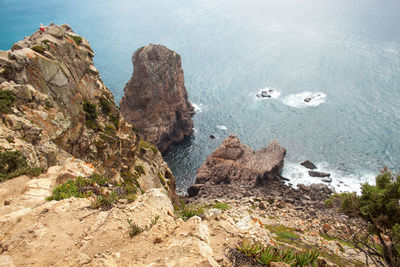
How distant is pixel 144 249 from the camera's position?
10711 mm

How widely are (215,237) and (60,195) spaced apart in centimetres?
888

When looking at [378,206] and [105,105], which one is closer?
[378,206]

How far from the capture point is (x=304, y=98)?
8888 cm

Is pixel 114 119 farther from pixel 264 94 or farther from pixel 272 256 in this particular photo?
pixel 264 94

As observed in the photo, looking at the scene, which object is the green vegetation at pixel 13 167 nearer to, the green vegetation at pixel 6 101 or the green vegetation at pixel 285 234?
the green vegetation at pixel 6 101

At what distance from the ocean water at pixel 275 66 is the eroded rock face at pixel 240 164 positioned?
507cm

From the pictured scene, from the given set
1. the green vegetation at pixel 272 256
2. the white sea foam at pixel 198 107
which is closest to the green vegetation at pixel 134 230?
the green vegetation at pixel 272 256

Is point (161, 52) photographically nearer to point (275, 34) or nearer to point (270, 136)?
point (270, 136)

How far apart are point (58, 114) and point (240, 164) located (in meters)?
43.7

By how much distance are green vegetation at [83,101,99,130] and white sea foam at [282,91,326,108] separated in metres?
72.4

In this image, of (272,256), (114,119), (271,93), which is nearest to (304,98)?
(271,93)

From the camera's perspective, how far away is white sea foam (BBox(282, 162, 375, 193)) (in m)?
57.3

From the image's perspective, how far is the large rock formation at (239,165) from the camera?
Answer: 58.2m

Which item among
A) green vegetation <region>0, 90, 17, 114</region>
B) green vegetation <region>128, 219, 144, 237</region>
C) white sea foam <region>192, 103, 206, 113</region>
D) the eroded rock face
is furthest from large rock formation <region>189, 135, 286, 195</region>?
green vegetation <region>128, 219, 144, 237</region>
